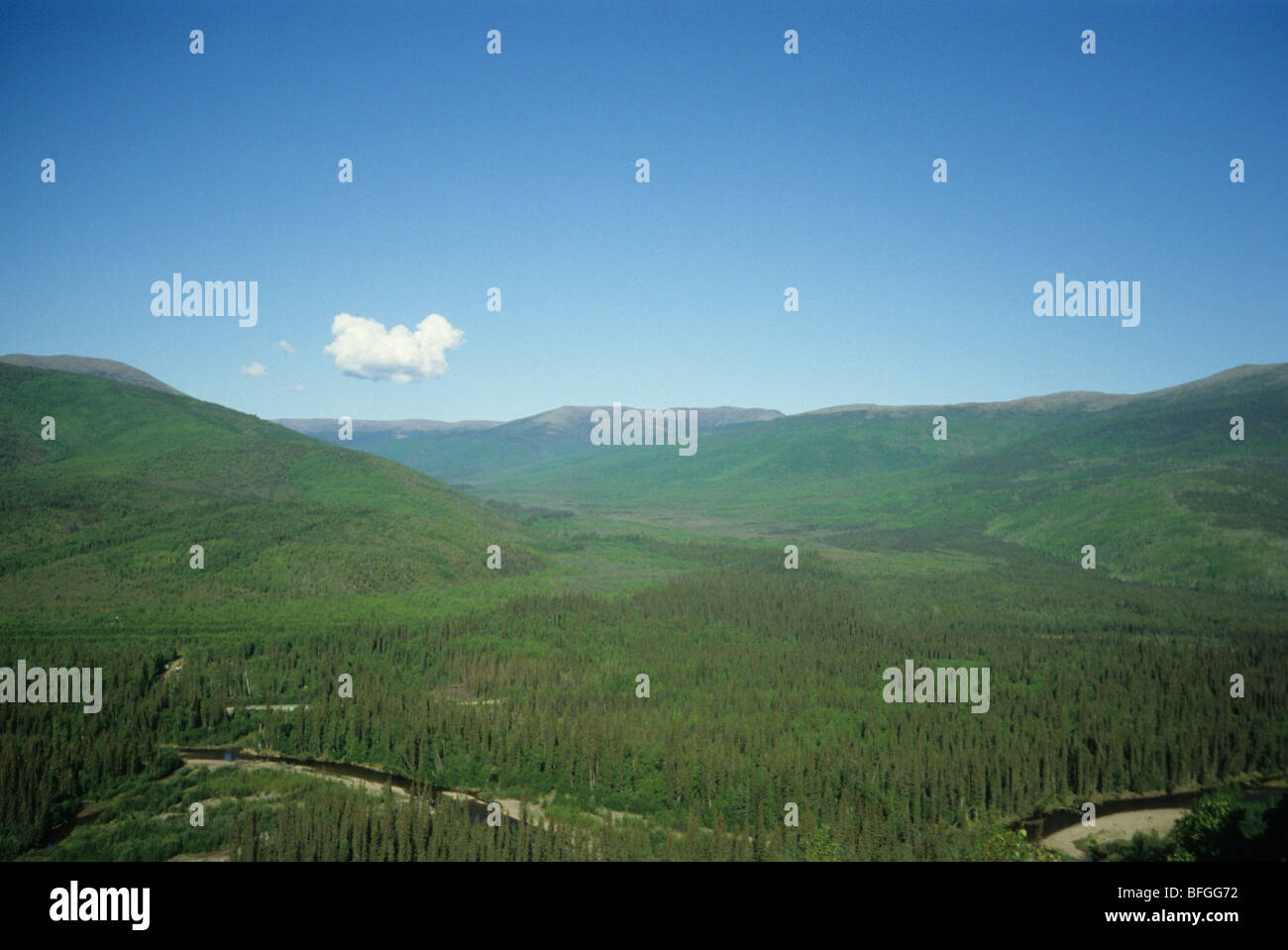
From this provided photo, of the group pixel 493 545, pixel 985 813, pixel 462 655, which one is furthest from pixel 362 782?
pixel 493 545

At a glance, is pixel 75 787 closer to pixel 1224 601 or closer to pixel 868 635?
pixel 868 635
